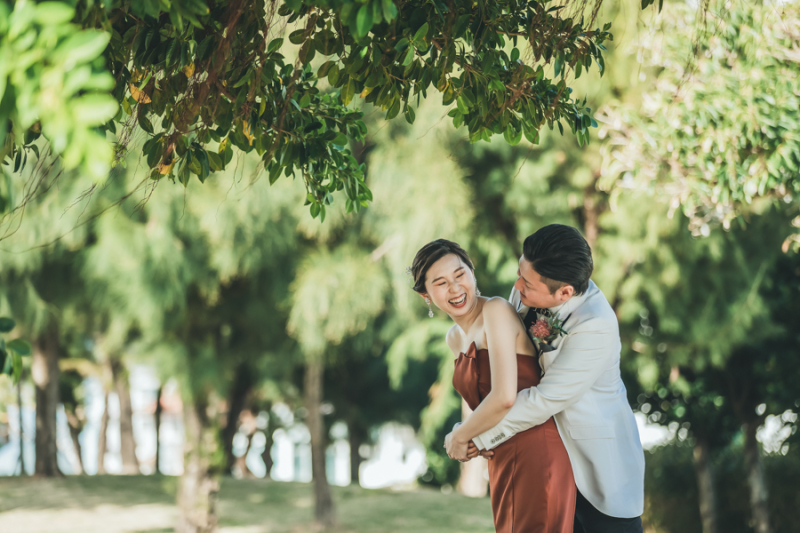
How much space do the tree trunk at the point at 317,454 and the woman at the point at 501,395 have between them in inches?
284

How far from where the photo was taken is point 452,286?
248 centimetres

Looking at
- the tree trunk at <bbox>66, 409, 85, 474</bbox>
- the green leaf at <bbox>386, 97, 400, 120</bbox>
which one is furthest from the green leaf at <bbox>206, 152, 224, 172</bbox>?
the tree trunk at <bbox>66, 409, 85, 474</bbox>

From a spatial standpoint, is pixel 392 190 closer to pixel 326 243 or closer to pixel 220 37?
pixel 326 243

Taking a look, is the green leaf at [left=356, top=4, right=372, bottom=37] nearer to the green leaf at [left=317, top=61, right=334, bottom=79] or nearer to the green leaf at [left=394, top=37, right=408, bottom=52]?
the green leaf at [left=394, top=37, right=408, bottom=52]

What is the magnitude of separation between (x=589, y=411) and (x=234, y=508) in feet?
31.4

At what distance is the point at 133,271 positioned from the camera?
768cm

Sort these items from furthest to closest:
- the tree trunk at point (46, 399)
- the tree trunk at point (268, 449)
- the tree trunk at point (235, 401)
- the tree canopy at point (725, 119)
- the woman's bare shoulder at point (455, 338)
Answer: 1. the tree trunk at point (268, 449)
2. the tree trunk at point (235, 401)
3. the tree trunk at point (46, 399)
4. the tree canopy at point (725, 119)
5. the woman's bare shoulder at point (455, 338)

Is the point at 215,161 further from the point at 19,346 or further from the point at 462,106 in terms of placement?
the point at 19,346

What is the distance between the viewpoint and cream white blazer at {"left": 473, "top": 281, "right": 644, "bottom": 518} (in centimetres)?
227

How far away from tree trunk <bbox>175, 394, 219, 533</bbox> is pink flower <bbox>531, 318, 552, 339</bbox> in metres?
7.01

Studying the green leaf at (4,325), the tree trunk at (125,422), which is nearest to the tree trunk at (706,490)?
the green leaf at (4,325)

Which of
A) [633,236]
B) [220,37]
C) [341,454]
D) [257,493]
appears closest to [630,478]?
[220,37]

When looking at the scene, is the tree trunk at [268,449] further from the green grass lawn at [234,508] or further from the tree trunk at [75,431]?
the green grass lawn at [234,508]

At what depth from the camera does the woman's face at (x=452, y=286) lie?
2.48 m
